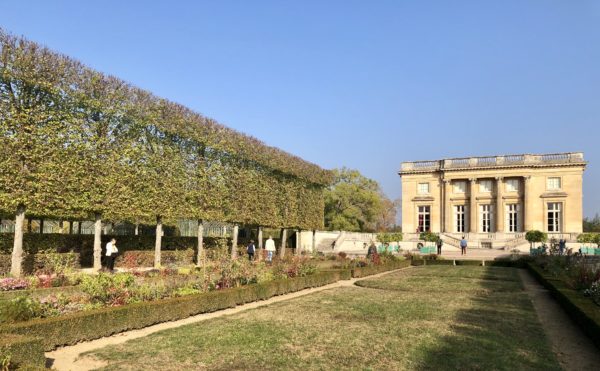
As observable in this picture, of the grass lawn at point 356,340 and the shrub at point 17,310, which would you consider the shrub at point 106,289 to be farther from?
the shrub at point 17,310

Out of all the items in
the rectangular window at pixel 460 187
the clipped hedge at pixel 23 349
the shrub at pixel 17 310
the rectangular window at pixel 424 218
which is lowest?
the clipped hedge at pixel 23 349

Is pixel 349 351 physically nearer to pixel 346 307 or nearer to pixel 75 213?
pixel 346 307

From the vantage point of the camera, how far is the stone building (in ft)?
159

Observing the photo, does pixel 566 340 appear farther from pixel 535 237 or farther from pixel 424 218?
pixel 424 218

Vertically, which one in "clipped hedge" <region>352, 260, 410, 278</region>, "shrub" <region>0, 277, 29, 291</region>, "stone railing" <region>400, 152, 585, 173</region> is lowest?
"clipped hedge" <region>352, 260, 410, 278</region>

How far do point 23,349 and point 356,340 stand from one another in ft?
15.4

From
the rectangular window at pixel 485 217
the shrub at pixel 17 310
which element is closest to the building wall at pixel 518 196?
the rectangular window at pixel 485 217

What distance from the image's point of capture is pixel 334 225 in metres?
57.5

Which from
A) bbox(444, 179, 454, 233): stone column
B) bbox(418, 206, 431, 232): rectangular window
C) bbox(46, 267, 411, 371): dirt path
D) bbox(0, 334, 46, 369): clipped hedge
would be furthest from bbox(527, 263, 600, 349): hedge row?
bbox(418, 206, 431, 232): rectangular window

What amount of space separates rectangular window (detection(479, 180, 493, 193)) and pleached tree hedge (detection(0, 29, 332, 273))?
1296 inches

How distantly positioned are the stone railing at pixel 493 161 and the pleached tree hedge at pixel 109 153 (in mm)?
32609

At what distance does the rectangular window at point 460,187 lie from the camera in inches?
2139

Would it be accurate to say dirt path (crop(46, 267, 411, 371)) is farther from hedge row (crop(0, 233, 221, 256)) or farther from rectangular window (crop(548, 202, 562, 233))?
rectangular window (crop(548, 202, 562, 233))

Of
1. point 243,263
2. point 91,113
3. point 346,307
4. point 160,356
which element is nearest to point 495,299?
point 346,307
